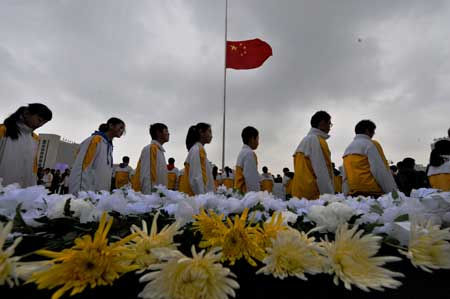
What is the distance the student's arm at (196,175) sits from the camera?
365 cm

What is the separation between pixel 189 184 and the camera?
3762 millimetres

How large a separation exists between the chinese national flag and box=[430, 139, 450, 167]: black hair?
4870 mm

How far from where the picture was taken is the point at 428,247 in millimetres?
673

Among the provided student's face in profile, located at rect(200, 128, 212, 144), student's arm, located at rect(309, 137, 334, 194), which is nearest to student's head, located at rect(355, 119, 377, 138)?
student's arm, located at rect(309, 137, 334, 194)

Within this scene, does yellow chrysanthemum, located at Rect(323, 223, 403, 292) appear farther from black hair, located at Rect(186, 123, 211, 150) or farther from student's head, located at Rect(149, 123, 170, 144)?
student's head, located at Rect(149, 123, 170, 144)

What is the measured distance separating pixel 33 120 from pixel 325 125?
11.2ft

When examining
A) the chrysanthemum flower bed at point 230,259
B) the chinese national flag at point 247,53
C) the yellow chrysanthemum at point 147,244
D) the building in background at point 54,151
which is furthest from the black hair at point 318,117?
the building in background at point 54,151

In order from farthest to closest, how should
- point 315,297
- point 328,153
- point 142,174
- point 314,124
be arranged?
point 142,174 → point 314,124 → point 328,153 → point 315,297

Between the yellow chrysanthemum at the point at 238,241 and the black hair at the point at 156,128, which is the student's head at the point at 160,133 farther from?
the yellow chrysanthemum at the point at 238,241

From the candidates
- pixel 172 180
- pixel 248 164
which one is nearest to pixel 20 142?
pixel 248 164

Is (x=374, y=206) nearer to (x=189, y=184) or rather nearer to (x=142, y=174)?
(x=189, y=184)

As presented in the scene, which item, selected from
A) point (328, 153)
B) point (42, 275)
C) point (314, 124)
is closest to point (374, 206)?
point (42, 275)

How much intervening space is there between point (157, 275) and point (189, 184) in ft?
10.8

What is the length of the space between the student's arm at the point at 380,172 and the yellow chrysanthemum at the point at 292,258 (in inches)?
112
